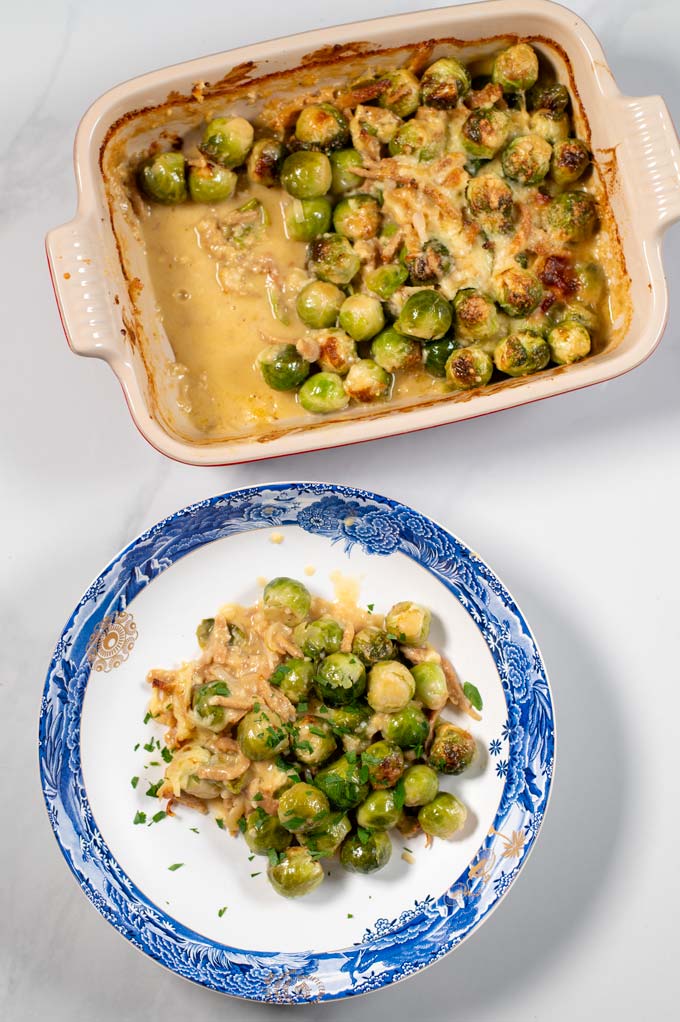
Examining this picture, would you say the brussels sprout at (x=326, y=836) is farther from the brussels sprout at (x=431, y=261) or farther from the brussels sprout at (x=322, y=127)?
the brussels sprout at (x=322, y=127)

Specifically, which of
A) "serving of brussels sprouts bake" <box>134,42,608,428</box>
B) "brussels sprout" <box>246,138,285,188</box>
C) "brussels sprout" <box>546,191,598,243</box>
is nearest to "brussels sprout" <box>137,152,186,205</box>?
"serving of brussels sprouts bake" <box>134,42,608,428</box>

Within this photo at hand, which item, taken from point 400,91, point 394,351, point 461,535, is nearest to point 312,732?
point 461,535

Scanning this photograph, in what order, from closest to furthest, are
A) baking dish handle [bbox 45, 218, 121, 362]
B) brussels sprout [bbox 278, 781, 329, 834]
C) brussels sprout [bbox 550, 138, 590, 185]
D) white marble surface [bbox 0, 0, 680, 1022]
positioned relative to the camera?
1. baking dish handle [bbox 45, 218, 121, 362]
2. brussels sprout [bbox 278, 781, 329, 834]
3. brussels sprout [bbox 550, 138, 590, 185]
4. white marble surface [bbox 0, 0, 680, 1022]

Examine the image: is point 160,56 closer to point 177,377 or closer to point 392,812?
point 177,377

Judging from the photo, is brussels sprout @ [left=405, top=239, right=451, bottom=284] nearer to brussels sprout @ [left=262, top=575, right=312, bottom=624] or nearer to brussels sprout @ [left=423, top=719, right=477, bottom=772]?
brussels sprout @ [left=262, top=575, right=312, bottom=624]

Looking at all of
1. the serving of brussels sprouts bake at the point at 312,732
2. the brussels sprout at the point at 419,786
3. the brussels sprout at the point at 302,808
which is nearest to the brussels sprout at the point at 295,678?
the serving of brussels sprouts bake at the point at 312,732

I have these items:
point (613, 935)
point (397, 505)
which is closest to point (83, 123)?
point (397, 505)
